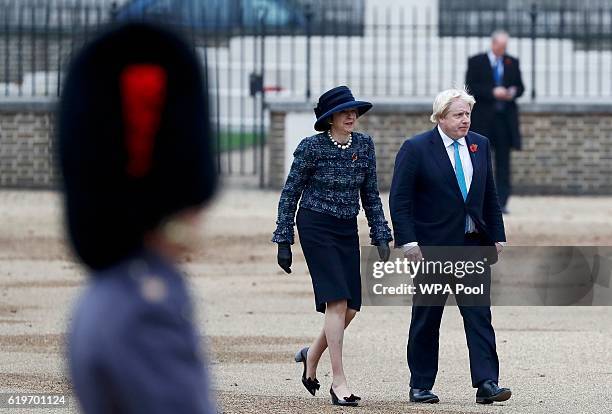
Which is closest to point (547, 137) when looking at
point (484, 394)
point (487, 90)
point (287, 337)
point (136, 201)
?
point (487, 90)

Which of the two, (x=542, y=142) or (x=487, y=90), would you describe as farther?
(x=542, y=142)

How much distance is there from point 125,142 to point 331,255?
5.33 meters

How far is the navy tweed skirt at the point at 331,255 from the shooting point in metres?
7.88

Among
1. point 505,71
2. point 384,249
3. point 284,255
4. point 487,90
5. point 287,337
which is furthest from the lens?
point 505,71

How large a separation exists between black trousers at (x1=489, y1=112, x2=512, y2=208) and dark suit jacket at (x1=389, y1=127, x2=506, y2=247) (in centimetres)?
952

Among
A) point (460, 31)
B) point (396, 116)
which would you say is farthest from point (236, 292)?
point (460, 31)

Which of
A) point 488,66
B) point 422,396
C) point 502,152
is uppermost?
point 488,66

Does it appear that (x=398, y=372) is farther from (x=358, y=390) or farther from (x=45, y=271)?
(x=45, y=271)

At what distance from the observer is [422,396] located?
26.3 feet

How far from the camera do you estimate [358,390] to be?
8422 millimetres

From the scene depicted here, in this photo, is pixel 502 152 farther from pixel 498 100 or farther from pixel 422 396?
pixel 422 396

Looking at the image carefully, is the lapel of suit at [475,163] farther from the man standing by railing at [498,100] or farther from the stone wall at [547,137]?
the stone wall at [547,137]

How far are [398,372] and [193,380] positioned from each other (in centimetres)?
660

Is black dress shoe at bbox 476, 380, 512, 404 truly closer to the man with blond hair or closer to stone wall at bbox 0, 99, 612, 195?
the man with blond hair
